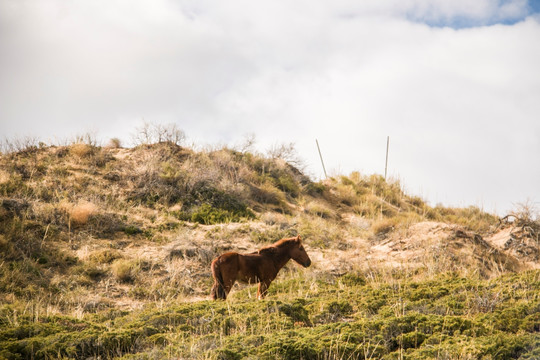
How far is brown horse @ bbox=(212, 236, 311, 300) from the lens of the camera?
9.52 meters

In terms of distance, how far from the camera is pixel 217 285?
9578 mm

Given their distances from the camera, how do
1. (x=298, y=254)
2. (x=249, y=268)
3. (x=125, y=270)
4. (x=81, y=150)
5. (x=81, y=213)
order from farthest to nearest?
(x=81, y=150) < (x=81, y=213) < (x=125, y=270) < (x=298, y=254) < (x=249, y=268)

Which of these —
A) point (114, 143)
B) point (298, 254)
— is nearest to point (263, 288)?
point (298, 254)

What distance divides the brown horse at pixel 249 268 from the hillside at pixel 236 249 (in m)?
0.53

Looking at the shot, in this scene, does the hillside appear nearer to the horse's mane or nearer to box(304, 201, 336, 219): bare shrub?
box(304, 201, 336, 219): bare shrub

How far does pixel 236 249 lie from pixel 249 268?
501cm

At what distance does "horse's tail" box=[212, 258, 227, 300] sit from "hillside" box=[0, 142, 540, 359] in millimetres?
572

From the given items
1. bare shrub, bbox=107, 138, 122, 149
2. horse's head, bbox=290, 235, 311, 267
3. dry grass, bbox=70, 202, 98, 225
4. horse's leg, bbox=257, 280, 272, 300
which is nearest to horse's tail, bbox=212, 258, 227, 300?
horse's leg, bbox=257, 280, 272, 300

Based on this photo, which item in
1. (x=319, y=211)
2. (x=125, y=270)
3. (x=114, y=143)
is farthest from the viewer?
(x=114, y=143)

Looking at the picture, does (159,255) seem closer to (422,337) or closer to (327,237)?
(327,237)

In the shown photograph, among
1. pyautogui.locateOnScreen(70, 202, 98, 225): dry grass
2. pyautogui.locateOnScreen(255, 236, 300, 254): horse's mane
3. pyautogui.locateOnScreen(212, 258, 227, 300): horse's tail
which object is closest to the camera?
pyautogui.locateOnScreen(212, 258, 227, 300): horse's tail

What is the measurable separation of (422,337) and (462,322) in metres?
0.81

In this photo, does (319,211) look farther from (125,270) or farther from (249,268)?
(249,268)

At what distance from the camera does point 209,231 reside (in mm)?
15461
